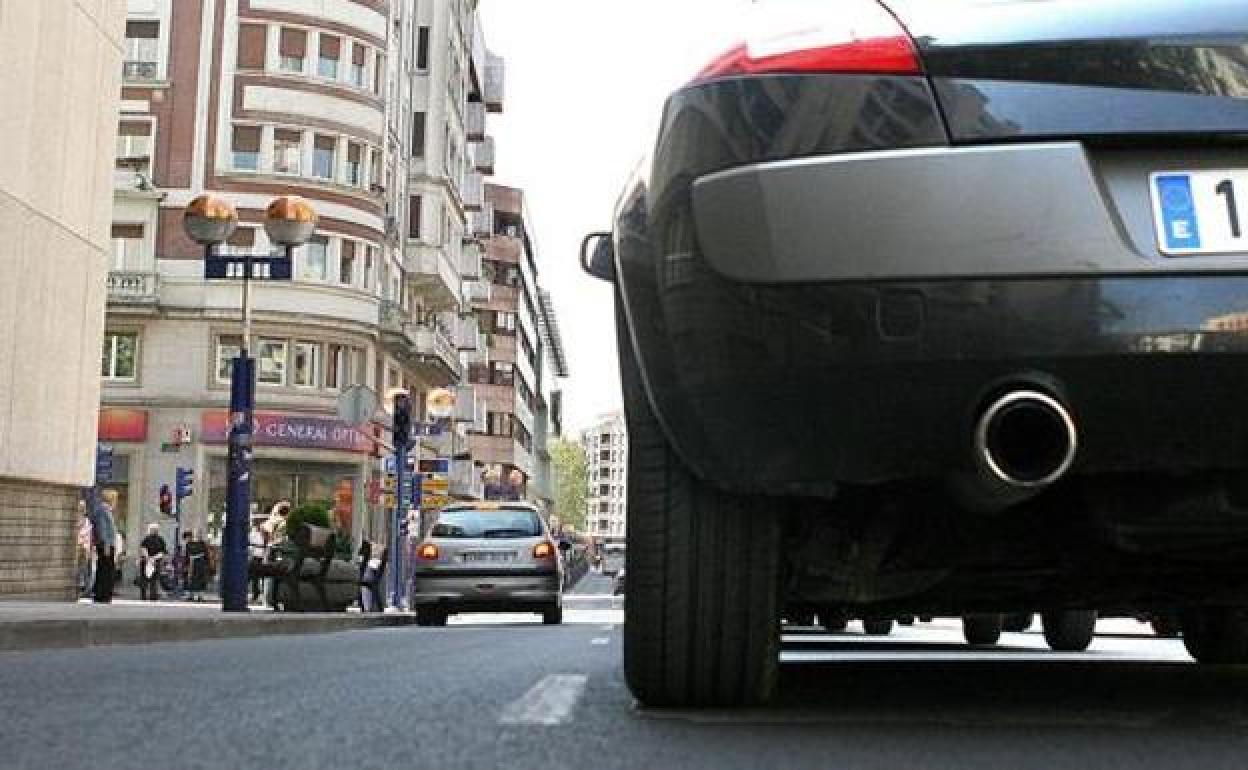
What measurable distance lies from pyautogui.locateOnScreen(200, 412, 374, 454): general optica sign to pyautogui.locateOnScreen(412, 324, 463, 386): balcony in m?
5.85

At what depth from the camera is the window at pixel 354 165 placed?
4256 cm

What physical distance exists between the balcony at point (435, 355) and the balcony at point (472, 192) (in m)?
7.99

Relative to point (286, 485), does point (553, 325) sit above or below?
above

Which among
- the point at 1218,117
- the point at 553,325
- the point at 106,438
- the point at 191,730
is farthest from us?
the point at 553,325

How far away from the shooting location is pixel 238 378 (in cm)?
1608

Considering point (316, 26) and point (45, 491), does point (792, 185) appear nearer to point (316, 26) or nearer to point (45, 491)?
point (45, 491)

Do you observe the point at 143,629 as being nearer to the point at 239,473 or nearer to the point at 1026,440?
the point at 239,473

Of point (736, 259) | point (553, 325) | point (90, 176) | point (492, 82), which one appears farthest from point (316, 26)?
point (553, 325)

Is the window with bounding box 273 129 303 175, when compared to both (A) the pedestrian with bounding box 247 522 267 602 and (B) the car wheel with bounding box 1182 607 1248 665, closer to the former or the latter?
(A) the pedestrian with bounding box 247 522 267 602

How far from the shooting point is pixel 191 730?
10.8ft

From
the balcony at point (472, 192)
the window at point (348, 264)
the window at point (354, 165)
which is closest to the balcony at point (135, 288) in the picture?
the window at point (348, 264)

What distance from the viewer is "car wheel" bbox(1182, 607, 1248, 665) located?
610cm

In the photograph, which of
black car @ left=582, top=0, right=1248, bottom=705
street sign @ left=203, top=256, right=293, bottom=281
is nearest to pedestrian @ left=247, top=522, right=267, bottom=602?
street sign @ left=203, top=256, right=293, bottom=281

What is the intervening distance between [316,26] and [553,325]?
293ft
